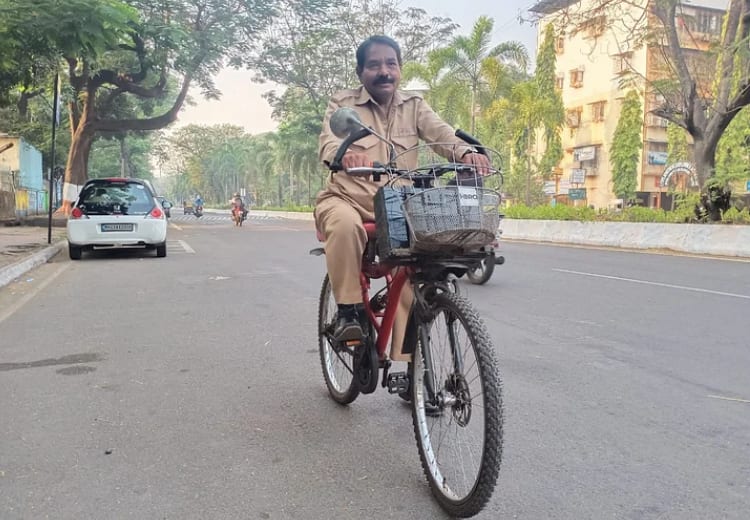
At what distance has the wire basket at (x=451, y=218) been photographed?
2.31m

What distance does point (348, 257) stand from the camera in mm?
2822

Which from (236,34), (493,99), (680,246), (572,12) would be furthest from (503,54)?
(680,246)

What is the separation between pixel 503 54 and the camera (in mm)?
25953

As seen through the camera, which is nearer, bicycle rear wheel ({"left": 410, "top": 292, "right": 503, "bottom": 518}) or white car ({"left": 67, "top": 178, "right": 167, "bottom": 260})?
bicycle rear wheel ({"left": 410, "top": 292, "right": 503, "bottom": 518})

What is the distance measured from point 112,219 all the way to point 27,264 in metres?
1.83

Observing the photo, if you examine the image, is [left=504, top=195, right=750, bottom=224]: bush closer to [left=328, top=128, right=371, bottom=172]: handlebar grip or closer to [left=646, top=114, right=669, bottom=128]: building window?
[left=328, top=128, right=371, bottom=172]: handlebar grip

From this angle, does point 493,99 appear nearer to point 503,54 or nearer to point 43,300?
point 503,54

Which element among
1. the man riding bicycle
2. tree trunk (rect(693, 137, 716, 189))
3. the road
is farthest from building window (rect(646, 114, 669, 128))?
the man riding bicycle

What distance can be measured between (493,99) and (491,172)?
983 inches

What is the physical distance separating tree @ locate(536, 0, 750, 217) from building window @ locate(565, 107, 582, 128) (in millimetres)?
24420

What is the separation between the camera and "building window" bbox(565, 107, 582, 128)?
141ft

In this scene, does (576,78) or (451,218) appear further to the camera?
(576,78)

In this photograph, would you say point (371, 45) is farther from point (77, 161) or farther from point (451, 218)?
point (77, 161)

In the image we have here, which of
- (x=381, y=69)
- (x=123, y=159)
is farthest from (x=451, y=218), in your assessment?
(x=123, y=159)
